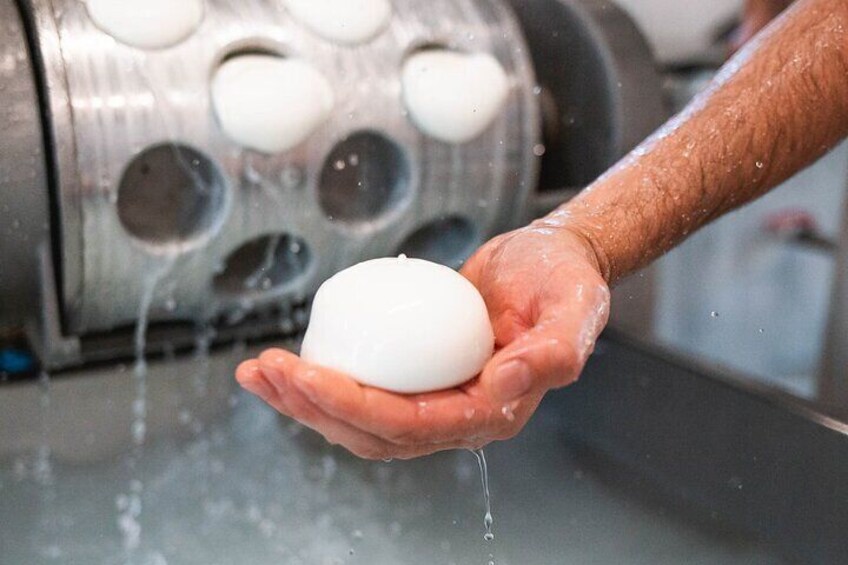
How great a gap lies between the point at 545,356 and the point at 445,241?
0.64m

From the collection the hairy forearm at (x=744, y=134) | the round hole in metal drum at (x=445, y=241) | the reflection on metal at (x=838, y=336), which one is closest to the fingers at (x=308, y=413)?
the hairy forearm at (x=744, y=134)

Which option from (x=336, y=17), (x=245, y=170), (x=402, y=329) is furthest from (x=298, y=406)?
(x=336, y=17)

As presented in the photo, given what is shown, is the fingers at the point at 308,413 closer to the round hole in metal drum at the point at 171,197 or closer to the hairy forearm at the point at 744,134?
the hairy forearm at the point at 744,134

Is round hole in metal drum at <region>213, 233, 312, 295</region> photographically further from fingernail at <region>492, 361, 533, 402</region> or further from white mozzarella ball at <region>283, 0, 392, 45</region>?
fingernail at <region>492, 361, 533, 402</region>

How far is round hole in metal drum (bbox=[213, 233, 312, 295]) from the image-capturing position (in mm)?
1128

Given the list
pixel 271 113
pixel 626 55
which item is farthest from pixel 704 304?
pixel 271 113

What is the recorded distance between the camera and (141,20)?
3.21 feet

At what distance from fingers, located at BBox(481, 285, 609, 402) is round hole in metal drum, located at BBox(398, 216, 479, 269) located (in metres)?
0.57

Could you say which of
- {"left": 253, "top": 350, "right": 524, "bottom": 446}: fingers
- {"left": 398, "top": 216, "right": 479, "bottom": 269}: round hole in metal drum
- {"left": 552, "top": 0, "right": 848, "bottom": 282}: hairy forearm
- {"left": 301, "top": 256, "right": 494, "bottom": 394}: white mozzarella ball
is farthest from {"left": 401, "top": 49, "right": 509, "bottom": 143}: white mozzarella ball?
{"left": 253, "top": 350, "right": 524, "bottom": 446}: fingers

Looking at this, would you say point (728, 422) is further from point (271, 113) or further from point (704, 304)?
point (704, 304)

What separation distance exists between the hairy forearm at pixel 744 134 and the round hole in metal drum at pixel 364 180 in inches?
11.4

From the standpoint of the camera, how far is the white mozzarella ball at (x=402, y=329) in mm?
694

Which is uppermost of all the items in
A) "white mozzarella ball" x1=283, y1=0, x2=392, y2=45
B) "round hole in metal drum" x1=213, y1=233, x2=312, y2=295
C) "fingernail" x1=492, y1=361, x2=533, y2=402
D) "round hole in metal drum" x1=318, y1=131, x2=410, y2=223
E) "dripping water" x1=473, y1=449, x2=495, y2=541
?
"white mozzarella ball" x1=283, y1=0, x2=392, y2=45

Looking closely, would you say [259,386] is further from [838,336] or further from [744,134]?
[838,336]
